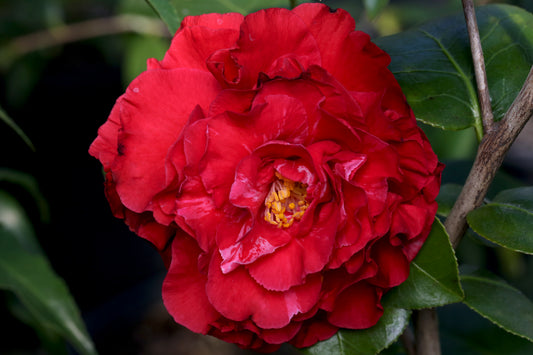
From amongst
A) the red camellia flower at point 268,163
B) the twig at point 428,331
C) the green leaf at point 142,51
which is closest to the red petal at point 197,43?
the red camellia flower at point 268,163

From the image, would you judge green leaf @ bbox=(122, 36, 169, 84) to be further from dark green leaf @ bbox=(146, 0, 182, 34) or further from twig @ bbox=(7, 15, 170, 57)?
dark green leaf @ bbox=(146, 0, 182, 34)

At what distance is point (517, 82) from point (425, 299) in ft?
0.82

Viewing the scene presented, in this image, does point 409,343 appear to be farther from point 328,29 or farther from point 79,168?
point 79,168

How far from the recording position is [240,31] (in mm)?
425

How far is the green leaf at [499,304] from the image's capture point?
0.53 meters

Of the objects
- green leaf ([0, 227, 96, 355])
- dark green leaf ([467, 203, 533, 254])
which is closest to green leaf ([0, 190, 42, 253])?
green leaf ([0, 227, 96, 355])

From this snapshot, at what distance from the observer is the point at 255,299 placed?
455 mm

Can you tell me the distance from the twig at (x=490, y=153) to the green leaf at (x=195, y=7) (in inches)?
12.6

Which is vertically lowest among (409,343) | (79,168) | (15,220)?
(79,168)

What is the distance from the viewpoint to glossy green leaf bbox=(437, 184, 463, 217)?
593mm

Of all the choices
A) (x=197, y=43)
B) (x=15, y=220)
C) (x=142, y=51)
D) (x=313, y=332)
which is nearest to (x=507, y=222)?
(x=313, y=332)

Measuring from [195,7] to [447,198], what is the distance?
37 cm

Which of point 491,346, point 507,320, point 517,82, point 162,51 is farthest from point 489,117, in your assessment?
point 162,51

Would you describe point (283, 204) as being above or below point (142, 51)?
above
